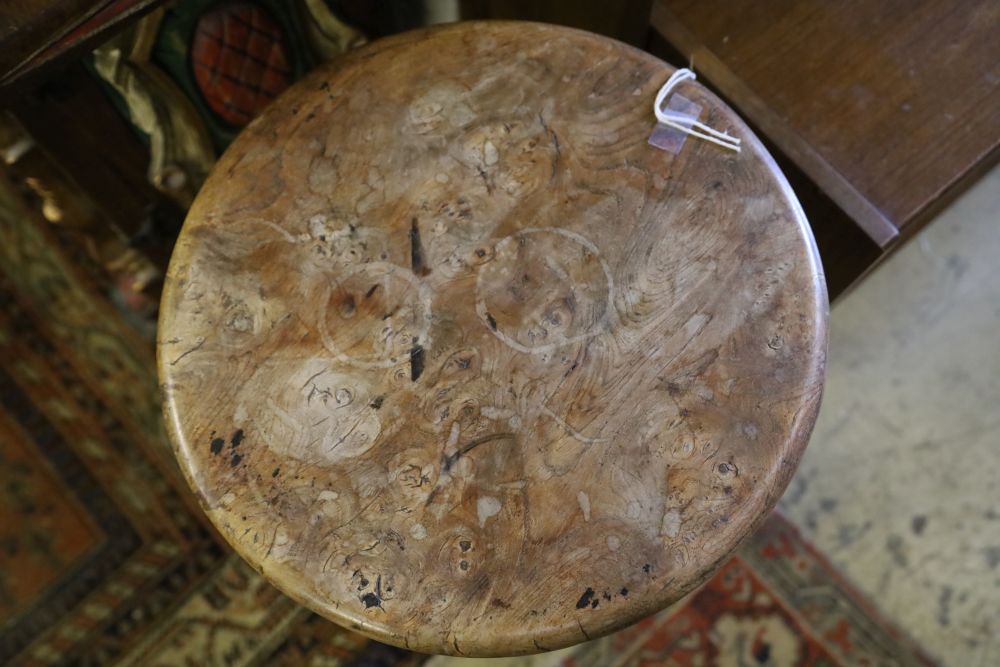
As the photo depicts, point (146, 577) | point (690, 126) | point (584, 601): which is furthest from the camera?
point (146, 577)

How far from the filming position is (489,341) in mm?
723

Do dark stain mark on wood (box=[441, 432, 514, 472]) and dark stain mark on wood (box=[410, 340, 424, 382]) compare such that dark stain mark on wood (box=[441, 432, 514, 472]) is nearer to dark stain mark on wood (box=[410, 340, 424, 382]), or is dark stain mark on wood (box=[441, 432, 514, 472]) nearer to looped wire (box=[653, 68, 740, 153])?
dark stain mark on wood (box=[410, 340, 424, 382])

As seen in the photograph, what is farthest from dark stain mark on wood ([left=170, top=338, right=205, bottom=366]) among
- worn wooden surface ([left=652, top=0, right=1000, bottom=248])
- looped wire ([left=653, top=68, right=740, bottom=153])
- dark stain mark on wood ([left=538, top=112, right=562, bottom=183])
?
worn wooden surface ([left=652, top=0, right=1000, bottom=248])

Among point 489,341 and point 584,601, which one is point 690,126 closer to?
point 489,341

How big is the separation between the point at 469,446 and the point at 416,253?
18 centimetres

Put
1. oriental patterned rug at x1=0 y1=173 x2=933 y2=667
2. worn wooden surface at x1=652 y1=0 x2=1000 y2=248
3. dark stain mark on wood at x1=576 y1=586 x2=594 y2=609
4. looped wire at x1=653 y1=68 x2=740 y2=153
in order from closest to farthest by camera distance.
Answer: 1. dark stain mark on wood at x1=576 y1=586 x2=594 y2=609
2. looped wire at x1=653 y1=68 x2=740 y2=153
3. worn wooden surface at x1=652 y1=0 x2=1000 y2=248
4. oriental patterned rug at x1=0 y1=173 x2=933 y2=667

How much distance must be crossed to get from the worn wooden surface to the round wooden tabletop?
27 cm

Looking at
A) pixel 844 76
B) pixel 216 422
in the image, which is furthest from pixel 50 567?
pixel 844 76

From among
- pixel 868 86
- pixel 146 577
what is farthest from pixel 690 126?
pixel 146 577

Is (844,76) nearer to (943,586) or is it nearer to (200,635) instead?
(943,586)

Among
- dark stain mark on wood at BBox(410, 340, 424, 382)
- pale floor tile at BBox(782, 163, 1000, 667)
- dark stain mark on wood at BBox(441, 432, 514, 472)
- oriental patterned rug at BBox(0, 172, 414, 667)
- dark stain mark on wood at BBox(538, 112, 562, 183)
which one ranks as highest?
dark stain mark on wood at BBox(538, 112, 562, 183)

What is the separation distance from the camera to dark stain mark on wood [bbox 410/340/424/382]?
714mm

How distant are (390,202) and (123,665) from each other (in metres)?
0.92

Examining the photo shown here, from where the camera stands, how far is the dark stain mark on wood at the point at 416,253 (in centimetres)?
74
